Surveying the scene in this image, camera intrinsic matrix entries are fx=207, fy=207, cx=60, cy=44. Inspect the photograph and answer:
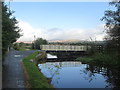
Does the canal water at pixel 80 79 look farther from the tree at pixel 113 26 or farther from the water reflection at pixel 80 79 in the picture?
the tree at pixel 113 26

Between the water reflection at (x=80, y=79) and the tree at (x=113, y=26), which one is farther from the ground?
the tree at (x=113, y=26)

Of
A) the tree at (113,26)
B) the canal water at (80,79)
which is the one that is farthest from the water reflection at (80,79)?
the tree at (113,26)

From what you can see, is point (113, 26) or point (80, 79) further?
point (113, 26)

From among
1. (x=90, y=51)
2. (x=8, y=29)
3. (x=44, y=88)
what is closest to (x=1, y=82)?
(x=44, y=88)

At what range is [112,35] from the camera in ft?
60.7

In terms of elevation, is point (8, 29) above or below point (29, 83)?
above

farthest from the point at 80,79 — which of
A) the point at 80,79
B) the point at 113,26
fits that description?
the point at 113,26

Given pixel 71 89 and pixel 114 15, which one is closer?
pixel 71 89

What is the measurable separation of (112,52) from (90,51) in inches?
255

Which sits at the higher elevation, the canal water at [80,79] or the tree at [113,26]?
the tree at [113,26]

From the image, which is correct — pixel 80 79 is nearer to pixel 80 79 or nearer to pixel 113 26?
pixel 80 79

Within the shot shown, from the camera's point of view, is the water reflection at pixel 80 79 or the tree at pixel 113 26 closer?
the water reflection at pixel 80 79

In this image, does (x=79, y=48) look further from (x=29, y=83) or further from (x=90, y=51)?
(x=29, y=83)

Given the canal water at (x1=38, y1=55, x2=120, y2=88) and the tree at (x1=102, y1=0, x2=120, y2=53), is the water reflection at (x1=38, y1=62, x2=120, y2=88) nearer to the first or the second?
the canal water at (x1=38, y1=55, x2=120, y2=88)
